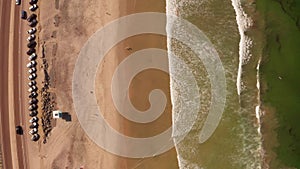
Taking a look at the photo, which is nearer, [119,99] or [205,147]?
[205,147]

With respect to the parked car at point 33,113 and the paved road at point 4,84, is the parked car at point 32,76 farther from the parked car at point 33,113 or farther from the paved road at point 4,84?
the parked car at point 33,113

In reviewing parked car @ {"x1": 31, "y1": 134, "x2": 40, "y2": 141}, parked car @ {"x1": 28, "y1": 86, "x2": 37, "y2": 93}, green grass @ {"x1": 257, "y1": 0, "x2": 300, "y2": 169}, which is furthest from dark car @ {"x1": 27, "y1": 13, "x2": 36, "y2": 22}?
green grass @ {"x1": 257, "y1": 0, "x2": 300, "y2": 169}

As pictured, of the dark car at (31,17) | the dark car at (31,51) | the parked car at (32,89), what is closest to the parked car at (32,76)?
the parked car at (32,89)

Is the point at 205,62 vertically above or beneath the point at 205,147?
above

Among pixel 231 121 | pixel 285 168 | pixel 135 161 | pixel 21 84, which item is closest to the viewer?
pixel 285 168

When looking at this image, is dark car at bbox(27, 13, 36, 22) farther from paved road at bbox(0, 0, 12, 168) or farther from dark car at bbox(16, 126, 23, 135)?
dark car at bbox(16, 126, 23, 135)

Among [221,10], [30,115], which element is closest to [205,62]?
[221,10]

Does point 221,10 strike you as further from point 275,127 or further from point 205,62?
point 275,127
